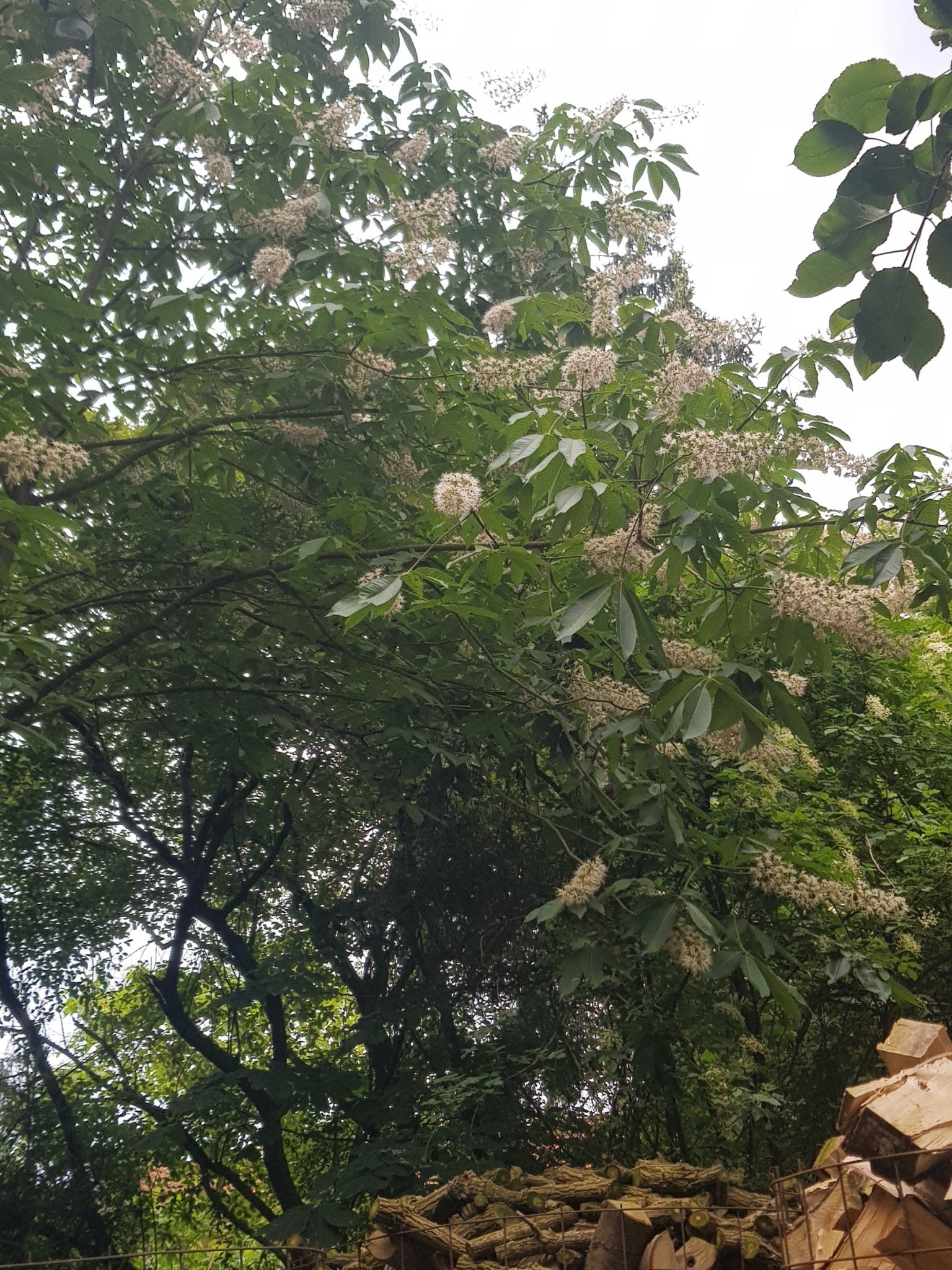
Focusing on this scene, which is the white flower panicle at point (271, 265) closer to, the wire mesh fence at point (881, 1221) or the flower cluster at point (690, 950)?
the flower cluster at point (690, 950)

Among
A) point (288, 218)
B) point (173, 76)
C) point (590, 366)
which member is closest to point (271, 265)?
point (288, 218)

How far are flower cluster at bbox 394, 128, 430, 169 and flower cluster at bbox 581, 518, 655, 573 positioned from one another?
2225mm

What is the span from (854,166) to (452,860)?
164 inches

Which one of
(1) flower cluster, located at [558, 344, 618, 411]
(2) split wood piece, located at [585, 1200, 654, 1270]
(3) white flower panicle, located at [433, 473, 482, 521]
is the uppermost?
(1) flower cluster, located at [558, 344, 618, 411]

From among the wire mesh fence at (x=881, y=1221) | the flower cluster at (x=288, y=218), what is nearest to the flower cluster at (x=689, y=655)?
the wire mesh fence at (x=881, y=1221)

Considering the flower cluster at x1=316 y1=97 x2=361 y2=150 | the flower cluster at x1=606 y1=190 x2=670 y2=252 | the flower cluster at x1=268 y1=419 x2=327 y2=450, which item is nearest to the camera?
the flower cluster at x1=268 y1=419 x2=327 y2=450

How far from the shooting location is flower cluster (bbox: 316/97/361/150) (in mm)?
3148

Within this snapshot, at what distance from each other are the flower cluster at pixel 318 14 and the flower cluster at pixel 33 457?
199 cm

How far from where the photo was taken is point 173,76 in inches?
122

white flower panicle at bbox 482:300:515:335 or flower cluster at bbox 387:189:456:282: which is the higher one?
flower cluster at bbox 387:189:456:282

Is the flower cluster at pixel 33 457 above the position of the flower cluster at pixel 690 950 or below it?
above

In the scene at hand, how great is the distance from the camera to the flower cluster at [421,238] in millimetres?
2779

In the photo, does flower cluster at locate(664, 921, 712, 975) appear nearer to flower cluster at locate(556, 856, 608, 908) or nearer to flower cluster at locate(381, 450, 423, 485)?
flower cluster at locate(556, 856, 608, 908)

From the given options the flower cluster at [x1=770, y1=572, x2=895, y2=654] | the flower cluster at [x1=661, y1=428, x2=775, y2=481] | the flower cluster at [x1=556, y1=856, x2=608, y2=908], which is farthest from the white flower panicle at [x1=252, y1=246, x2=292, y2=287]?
the flower cluster at [x1=556, y1=856, x2=608, y2=908]
